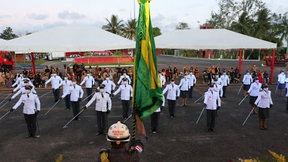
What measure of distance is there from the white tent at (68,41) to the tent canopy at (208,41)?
527 cm

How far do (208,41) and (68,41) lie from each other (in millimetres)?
12547

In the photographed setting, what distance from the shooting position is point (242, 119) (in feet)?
34.8

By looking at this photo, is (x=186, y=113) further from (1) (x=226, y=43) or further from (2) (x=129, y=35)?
(2) (x=129, y=35)

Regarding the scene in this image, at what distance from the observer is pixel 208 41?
2027cm

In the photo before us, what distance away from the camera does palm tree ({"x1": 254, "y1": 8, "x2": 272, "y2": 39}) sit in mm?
48219

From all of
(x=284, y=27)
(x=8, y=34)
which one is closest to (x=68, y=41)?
(x=284, y=27)

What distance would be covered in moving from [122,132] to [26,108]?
23.4ft

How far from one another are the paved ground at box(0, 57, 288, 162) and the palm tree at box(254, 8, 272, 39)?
142ft

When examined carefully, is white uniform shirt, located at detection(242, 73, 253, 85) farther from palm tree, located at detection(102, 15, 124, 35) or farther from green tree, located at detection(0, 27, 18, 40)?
green tree, located at detection(0, 27, 18, 40)

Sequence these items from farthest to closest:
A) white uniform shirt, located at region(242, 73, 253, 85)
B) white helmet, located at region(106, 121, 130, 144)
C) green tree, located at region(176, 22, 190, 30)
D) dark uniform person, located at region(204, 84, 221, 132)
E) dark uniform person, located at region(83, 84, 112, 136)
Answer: green tree, located at region(176, 22, 190, 30) → white uniform shirt, located at region(242, 73, 253, 85) → dark uniform person, located at region(204, 84, 221, 132) → dark uniform person, located at region(83, 84, 112, 136) → white helmet, located at region(106, 121, 130, 144)

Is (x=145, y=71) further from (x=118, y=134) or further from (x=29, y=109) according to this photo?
(x=29, y=109)

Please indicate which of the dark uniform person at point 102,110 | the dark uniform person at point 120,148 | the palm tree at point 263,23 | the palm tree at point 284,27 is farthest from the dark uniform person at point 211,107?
the palm tree at point 284,27

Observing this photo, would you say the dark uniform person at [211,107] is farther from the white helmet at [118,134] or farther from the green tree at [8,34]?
the green tree at [8,34]

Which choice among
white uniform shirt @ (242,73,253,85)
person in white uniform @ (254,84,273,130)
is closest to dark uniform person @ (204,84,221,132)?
person in white uniform @ (254,84,273,130)
